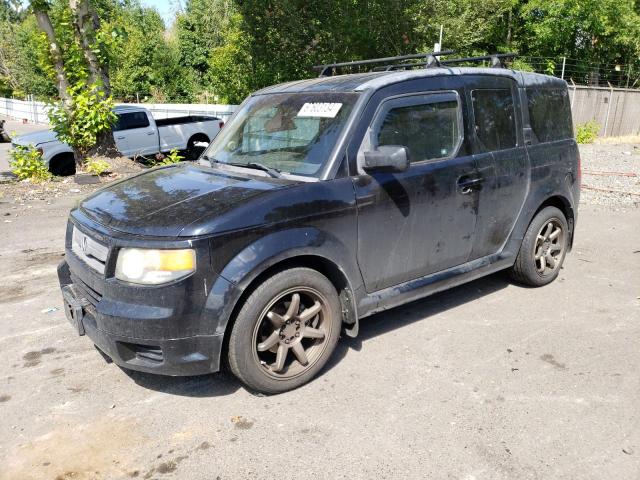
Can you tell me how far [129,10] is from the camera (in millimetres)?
48656

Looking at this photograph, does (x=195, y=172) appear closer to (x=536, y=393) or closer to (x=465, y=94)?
(x=465, y=94)

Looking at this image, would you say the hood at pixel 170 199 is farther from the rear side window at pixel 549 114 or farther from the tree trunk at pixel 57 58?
the tree trunk at pixel 57 58

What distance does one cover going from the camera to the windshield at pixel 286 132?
384cm

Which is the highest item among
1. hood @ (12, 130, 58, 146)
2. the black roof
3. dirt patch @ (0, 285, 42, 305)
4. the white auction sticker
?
the black roof

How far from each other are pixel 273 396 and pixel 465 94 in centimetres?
273

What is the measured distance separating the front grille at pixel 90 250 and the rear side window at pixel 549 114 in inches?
147

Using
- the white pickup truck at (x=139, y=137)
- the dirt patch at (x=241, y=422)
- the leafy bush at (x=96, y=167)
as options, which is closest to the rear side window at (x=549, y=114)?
the dirt patch at (x=241, y=422)

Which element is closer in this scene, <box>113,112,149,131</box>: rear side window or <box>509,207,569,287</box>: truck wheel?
<box>509,207,569,287</box>: truck wheel

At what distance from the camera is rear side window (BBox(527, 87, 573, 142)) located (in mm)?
5027

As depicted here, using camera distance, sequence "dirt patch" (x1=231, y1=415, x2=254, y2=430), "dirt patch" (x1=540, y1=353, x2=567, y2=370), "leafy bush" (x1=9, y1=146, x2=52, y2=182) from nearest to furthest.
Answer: "dirt patch" (x1=231, y1=415, x2=254, y2=430) → "dirt patch" (x1=540, y1=353, x2=567, y2=370) → "leafy bush" (x1=9, y1=146, x2=52, y2=182)

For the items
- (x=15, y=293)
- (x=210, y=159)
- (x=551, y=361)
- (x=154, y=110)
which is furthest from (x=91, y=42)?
(x=154, y=110)

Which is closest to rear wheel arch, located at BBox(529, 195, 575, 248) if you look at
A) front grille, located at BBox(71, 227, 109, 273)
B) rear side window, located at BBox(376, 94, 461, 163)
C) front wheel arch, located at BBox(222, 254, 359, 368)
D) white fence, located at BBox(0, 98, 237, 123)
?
rear side window, located at BBox(376, 94, 461, 163)

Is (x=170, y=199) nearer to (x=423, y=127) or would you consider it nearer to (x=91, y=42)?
(x=423, y=127)

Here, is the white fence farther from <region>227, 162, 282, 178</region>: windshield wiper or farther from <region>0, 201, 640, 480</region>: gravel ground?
<region>0, 201, 640, 480</region>: gravel ground
